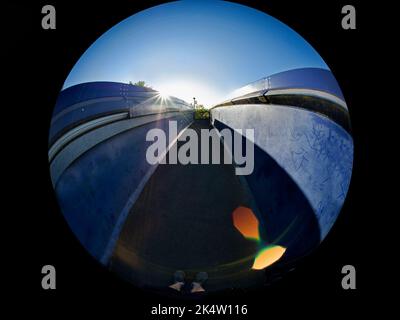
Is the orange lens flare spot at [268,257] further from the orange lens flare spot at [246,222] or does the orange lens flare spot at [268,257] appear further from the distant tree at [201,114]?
the distant tree at [201,114]

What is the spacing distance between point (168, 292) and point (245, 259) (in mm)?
1307

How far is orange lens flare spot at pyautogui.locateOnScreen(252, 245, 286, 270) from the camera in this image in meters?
3.10

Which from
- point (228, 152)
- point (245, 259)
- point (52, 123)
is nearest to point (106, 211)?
point (52, 123)

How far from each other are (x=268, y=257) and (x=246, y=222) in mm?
994

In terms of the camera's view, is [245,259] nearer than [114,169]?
Yes

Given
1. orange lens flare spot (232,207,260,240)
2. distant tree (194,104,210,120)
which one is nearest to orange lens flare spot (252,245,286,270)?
orange lens flare spot (232,207,260,240)

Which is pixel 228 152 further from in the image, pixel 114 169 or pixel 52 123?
pixel 52 123

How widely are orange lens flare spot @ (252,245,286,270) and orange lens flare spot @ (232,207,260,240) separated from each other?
379 millimetres

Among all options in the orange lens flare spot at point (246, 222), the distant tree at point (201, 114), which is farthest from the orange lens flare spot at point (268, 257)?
the distant tree at point (201, 114)

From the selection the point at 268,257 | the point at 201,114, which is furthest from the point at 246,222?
the point at 201,114

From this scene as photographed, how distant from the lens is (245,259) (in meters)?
3.36

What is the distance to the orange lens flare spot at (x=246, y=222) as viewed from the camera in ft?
12.5

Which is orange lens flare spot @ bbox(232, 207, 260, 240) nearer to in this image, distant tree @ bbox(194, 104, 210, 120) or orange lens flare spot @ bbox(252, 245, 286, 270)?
orange lens flare spot @ bbox(252, 245, 286, 270)

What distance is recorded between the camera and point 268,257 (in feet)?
10.6
